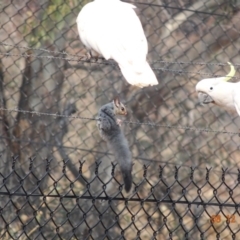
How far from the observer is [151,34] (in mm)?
5430

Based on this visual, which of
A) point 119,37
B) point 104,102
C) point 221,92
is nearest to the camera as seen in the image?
point 119,37

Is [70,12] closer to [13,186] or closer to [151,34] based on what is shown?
[151,34]

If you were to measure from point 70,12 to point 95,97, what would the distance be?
21.1 inches

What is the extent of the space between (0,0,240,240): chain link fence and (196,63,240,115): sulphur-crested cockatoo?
1441 mm

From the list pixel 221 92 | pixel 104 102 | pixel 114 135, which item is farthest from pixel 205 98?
pixel 104 102

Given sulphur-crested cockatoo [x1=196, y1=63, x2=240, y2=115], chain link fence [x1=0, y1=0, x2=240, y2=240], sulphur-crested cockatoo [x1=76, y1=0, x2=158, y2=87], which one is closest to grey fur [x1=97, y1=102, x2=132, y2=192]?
sulphur-crested cockatoo [x1=76, y1=0, x2=158, y2=87]

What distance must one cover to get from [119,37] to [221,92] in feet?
1.91

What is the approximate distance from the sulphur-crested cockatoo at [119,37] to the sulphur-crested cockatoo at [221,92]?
0.46m

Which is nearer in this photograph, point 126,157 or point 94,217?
point 126,157

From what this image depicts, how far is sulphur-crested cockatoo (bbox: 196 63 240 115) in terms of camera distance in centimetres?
368

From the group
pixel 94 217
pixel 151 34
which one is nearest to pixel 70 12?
pixel 151 34

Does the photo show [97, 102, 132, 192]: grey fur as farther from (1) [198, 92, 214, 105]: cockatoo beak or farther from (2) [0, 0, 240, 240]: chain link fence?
(2) [0, 0, 240, 240]: chain link fence

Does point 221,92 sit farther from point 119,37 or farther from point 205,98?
point 119,37

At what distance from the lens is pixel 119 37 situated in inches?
136
